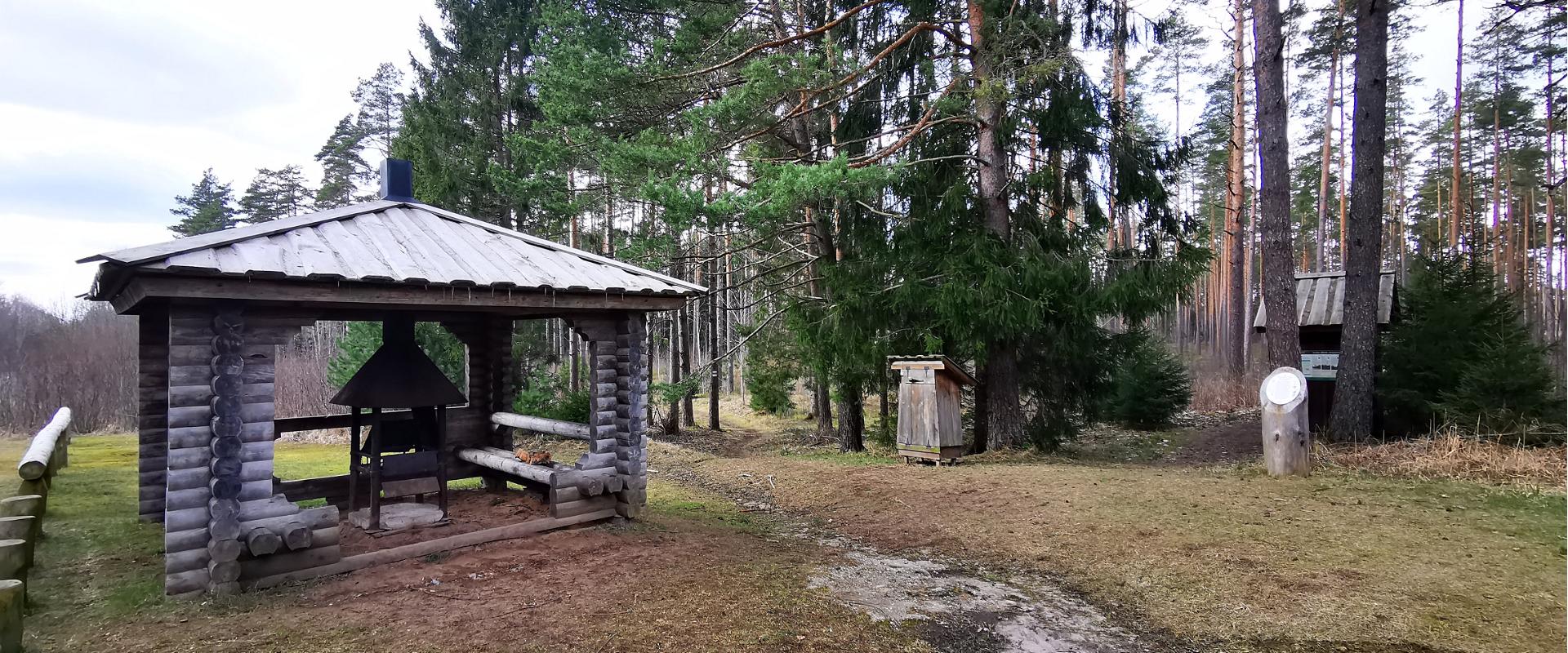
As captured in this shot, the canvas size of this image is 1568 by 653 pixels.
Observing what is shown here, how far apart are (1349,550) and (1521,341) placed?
6834mm

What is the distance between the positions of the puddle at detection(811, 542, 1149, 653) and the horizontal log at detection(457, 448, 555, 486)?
9.00 feet

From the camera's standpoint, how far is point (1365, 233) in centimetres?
1003

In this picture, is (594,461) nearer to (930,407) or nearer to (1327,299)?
(930,407)

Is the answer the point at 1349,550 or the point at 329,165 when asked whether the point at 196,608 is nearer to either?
the point at 1349,550

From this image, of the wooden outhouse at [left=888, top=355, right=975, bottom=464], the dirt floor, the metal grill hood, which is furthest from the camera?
the wooden outhouse at [left=888, top=355, right=975, bottom=464]

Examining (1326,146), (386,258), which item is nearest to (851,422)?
(386,258)

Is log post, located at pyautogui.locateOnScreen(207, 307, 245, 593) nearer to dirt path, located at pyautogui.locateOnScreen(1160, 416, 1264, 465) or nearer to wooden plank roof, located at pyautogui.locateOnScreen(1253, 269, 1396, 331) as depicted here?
dirt path, located at pyautogui.locateOnScreen(1160, 416, 1264, 465)

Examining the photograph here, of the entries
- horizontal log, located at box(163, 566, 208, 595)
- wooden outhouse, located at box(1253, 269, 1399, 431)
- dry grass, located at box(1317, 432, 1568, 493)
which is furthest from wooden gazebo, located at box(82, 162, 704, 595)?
wooden outhouse, located at box(1253, 269, 1399, 431)

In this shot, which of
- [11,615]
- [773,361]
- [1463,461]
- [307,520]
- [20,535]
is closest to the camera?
[11,615]

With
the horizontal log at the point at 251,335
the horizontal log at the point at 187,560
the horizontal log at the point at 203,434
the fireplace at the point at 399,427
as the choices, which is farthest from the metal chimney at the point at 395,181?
the horizontal log at the point at 187,560

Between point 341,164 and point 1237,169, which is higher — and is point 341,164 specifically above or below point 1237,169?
above

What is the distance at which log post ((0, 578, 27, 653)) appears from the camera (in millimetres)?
3566

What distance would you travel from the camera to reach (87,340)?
24.0 m

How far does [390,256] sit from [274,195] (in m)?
34.5
